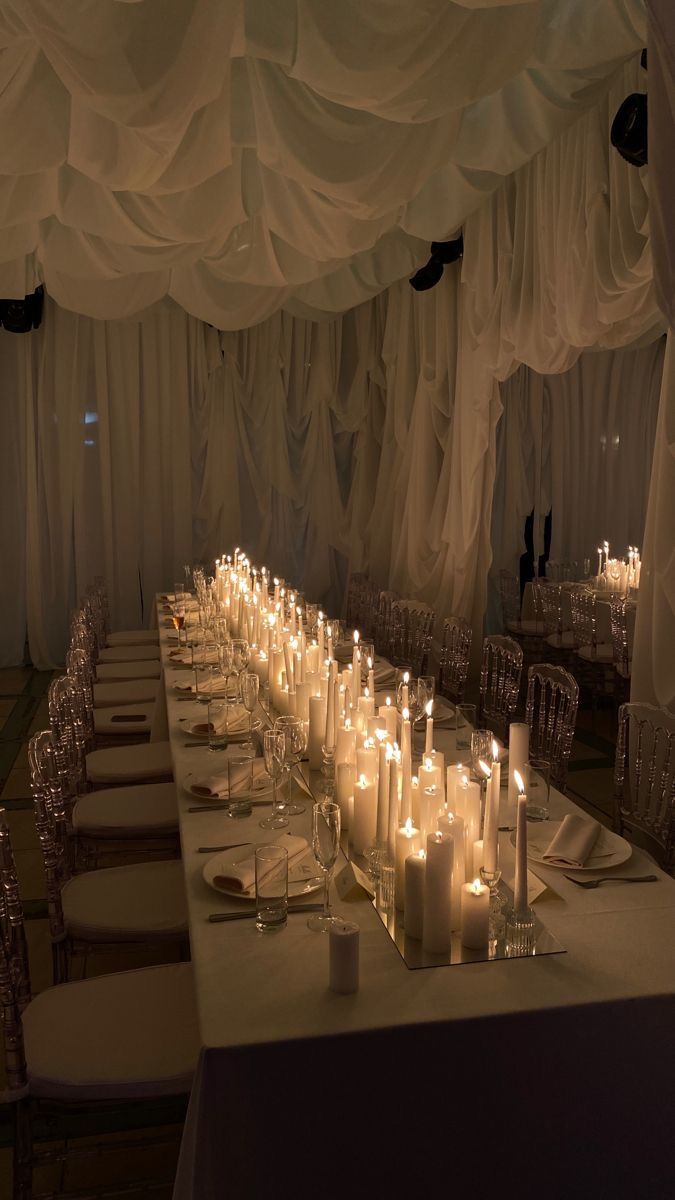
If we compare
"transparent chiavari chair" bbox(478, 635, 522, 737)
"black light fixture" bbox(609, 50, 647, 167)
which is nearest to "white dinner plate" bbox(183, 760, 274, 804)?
"transparent chiavari chair" bbox(478, 635, 522, 737)

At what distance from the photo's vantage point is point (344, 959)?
1.75 m

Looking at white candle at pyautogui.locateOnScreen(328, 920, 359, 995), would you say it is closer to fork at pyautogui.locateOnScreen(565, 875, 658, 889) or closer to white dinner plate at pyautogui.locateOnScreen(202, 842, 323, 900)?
white dinner plate at pyautogui.locateOnScreen(202, 842, 323, 900)

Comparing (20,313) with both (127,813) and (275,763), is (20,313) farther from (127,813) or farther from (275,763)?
(275,763)

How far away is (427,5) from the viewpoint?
113 inches

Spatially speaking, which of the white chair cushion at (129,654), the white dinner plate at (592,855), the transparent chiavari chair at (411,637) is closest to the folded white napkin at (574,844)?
the white dinner plate at (592,855)

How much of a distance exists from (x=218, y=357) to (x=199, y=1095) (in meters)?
8.52

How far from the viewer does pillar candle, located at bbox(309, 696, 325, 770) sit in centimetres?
291

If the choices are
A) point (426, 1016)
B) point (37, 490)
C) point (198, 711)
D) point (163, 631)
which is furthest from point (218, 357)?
point (426, 1016)

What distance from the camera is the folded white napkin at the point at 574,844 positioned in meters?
2.28

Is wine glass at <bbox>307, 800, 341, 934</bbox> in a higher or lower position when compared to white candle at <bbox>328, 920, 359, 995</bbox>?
higher

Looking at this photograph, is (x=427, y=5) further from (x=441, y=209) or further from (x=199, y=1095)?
(x=199, y=1095)

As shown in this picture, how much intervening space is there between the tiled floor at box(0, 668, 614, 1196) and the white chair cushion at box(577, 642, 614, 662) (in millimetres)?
518

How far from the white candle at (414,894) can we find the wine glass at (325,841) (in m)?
0.16

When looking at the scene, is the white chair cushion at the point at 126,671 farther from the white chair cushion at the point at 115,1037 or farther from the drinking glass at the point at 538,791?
the white chair cushion at the point at 115,1037
